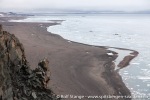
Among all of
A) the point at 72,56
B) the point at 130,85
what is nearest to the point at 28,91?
the point at 130,85

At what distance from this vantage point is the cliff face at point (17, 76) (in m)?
17.5

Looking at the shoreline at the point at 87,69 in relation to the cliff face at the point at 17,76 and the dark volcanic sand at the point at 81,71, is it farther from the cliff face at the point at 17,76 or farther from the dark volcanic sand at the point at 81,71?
the cliff face at the point at 17,76

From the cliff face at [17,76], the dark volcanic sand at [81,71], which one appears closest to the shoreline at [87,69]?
the dark volcanic sand at [81,71]

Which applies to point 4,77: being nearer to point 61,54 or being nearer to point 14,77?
point 14,77

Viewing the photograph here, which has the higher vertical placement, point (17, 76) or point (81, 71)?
point (17, 76)

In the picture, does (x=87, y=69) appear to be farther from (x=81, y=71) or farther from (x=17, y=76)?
(x=17, y=76)

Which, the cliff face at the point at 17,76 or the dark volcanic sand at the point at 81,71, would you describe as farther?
the dark volcanic sand at the point at 81,71

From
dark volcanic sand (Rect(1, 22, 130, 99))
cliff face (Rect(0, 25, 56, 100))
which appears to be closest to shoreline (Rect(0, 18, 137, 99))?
dark volcanic sand (Rect(1, 22, 130, 99))

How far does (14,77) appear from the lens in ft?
62.0

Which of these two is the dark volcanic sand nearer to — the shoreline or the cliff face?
the shoreline

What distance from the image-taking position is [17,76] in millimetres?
19141

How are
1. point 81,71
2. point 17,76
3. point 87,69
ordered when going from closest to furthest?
point 17,76
point 81,71
point 87,69

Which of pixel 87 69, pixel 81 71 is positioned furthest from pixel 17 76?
pixel 87 69

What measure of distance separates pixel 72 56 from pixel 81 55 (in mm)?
2373
